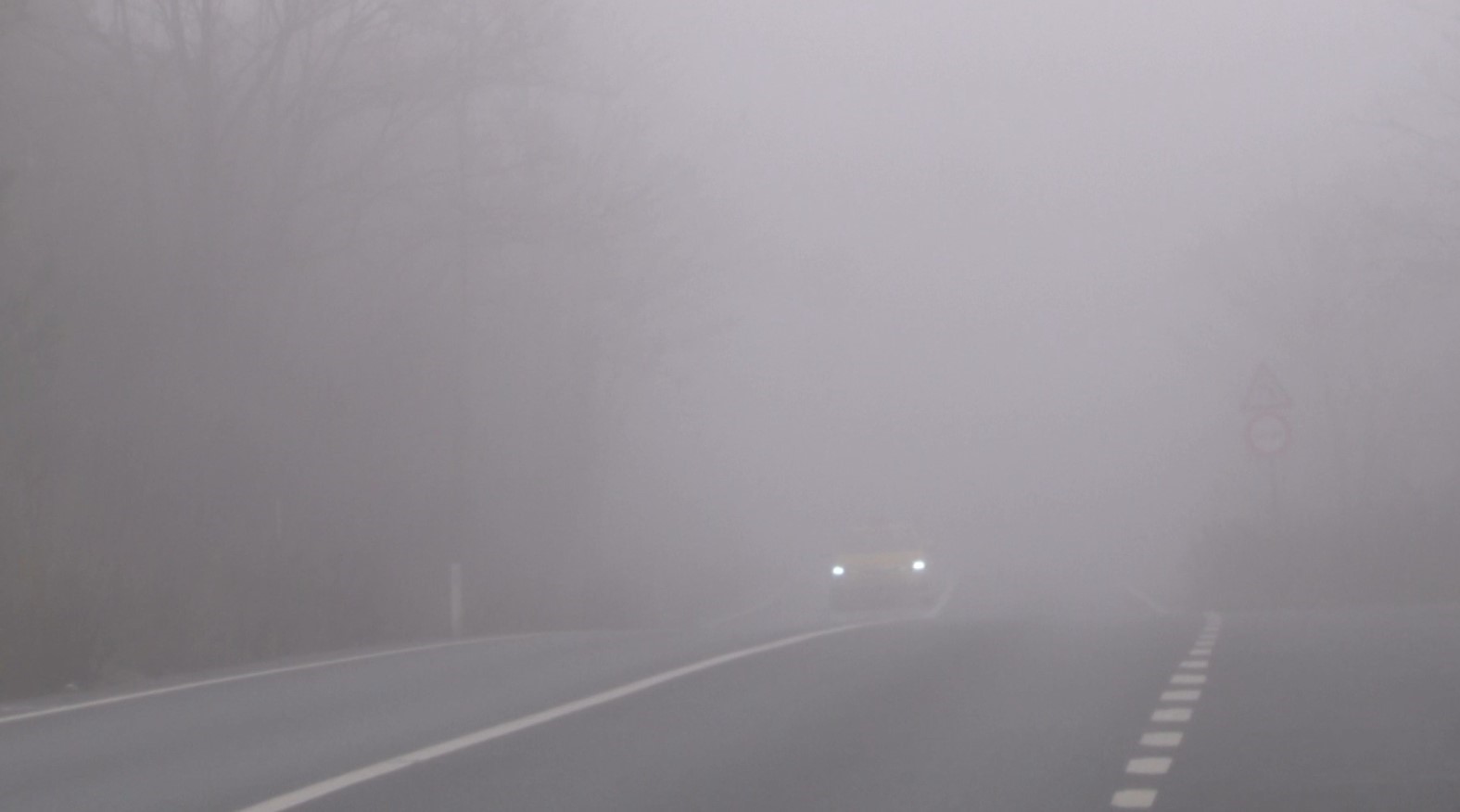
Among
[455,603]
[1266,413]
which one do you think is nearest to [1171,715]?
[455,603]

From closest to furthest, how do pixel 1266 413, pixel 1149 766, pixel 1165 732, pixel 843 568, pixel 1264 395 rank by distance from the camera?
pixel 1149 766
pixel 1165 732
pixel 1264 395
pixel 1266 413
pixel 843 568

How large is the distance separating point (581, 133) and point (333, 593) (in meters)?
17.7

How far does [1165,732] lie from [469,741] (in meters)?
3.52

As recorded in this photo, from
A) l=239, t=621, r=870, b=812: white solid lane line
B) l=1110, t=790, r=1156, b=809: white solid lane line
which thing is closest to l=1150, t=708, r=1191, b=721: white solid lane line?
l=1110, t=790, r=1156, b=809: white solid lane line

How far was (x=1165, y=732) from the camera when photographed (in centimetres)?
928

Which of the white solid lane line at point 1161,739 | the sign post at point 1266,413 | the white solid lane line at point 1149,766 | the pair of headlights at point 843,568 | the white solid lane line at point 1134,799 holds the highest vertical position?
the sign post at point 1266,413

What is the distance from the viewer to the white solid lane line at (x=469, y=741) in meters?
7.75

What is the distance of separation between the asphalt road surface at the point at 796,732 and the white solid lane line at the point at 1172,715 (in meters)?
0.05

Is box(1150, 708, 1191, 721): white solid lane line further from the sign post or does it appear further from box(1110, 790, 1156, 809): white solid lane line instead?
the sign post

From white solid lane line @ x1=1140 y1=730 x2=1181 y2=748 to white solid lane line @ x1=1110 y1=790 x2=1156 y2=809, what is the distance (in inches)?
49.2

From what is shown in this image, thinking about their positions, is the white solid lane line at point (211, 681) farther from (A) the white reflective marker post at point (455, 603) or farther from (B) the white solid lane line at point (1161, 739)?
(B) the white solid lane line at point (1161, 739)

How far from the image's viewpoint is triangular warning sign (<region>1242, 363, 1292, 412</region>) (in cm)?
2534

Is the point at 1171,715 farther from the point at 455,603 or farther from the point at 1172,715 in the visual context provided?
the point at 455,603

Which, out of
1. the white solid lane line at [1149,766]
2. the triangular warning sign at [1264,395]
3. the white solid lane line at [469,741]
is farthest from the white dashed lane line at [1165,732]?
the triangular warning sign at [1264,395]
